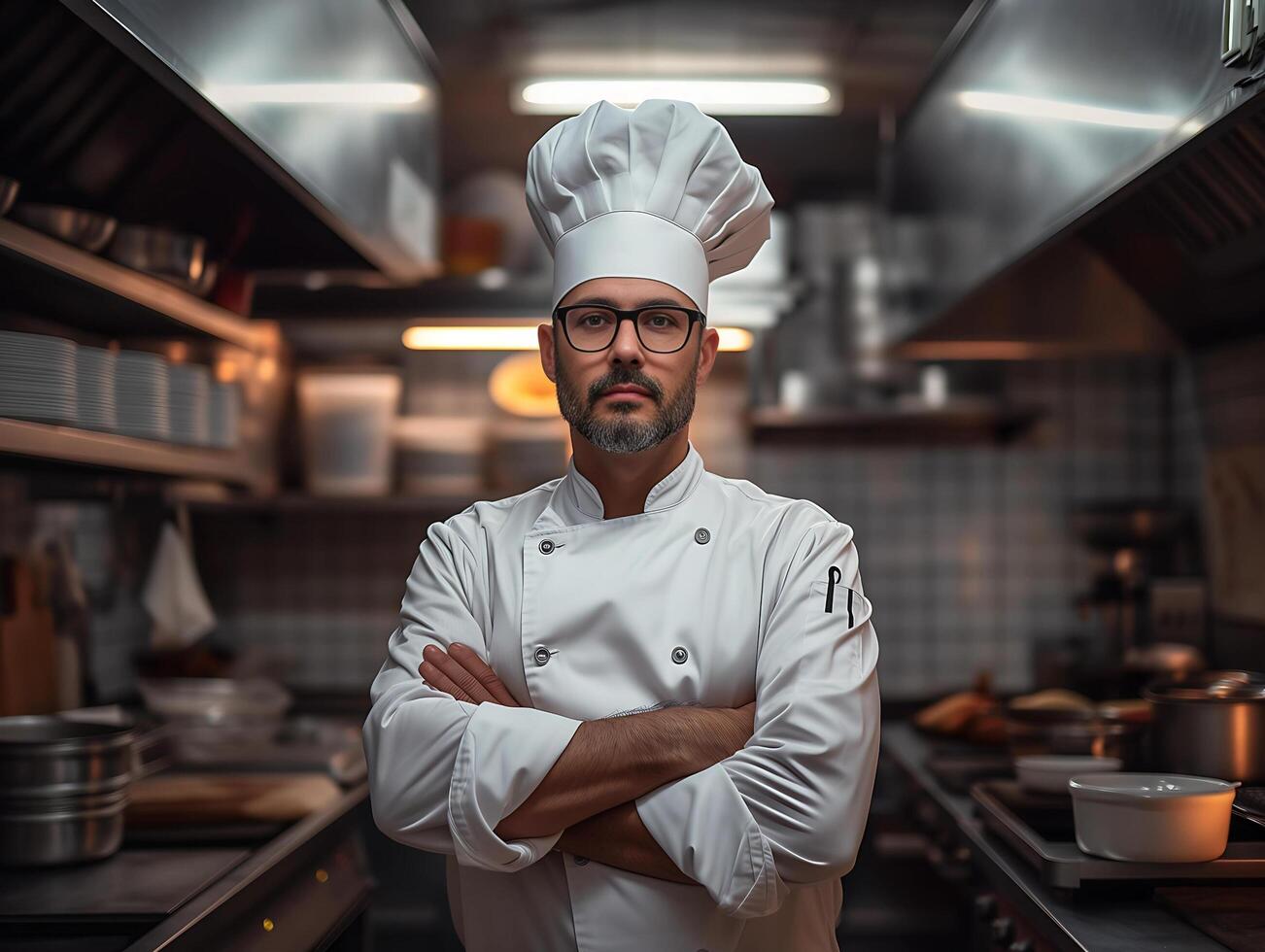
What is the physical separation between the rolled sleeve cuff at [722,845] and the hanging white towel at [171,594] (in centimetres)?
193

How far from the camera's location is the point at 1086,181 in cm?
182

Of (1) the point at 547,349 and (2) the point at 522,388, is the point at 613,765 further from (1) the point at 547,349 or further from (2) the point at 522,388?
(2) the point at 522,388

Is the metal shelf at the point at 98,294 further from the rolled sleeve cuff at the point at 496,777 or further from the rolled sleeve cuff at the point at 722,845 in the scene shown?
the rolled sleeve cuff at the point at 722,845

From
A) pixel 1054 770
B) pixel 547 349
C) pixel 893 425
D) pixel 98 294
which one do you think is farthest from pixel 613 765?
pixel 893 425

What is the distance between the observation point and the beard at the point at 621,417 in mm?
1385

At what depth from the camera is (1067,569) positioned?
374 centimetres

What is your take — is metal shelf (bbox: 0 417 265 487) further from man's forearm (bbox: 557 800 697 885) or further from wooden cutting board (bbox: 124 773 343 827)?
man's forearm (bbox: 557 800 697 885)

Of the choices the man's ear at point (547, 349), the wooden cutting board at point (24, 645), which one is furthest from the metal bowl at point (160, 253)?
the man's ear at point (547, 349)

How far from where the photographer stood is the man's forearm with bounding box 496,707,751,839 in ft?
4.14

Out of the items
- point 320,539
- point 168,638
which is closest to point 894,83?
point 320,539

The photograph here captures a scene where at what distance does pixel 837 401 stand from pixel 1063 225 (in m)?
1.70

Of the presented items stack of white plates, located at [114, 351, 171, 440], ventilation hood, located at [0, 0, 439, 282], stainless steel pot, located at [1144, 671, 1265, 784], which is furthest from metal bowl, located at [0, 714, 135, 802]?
stainless steel pot, located at [1144, 671, 1265, 784]

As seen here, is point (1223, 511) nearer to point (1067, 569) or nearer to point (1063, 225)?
point (1067, 569)

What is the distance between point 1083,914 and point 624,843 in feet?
2.24
